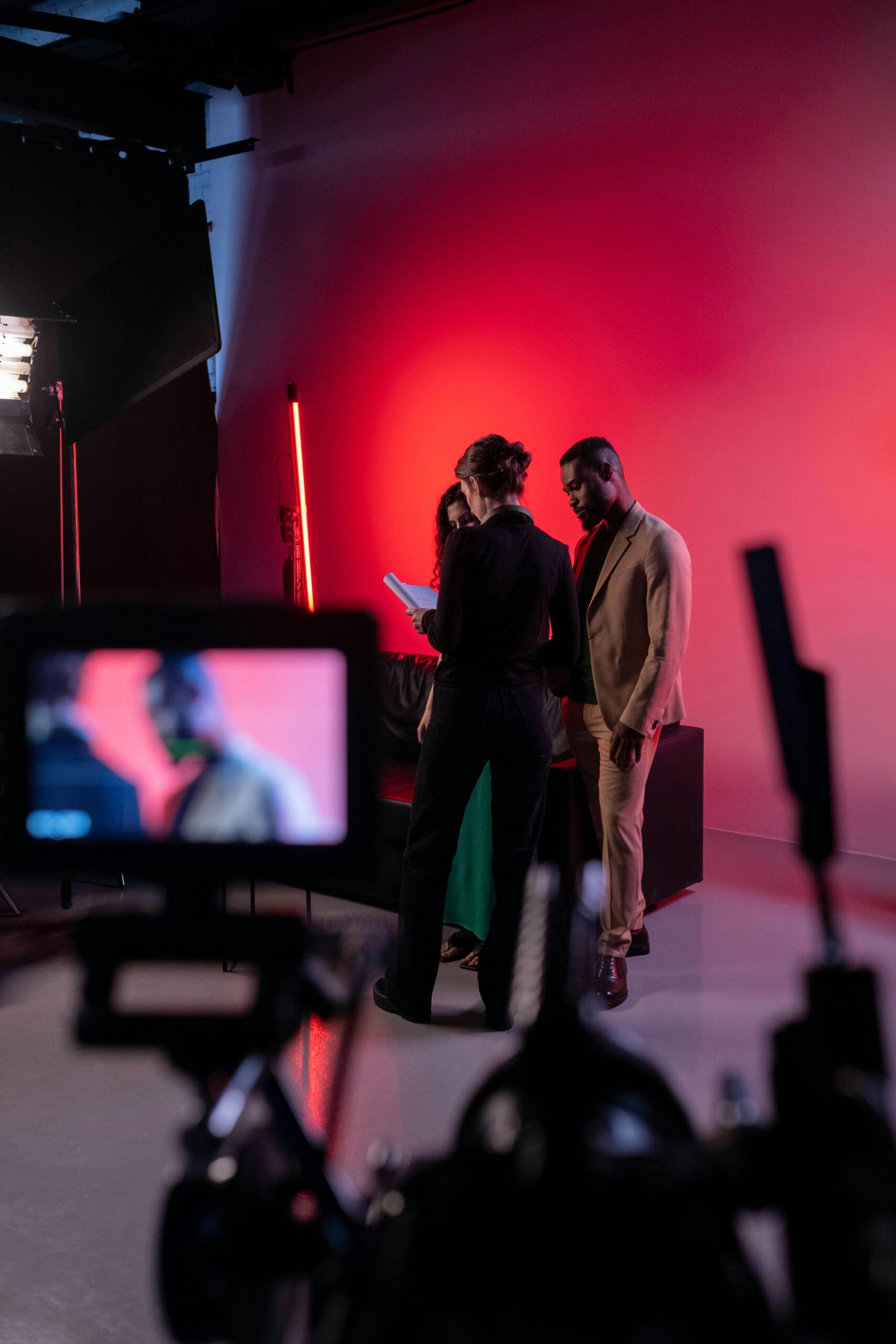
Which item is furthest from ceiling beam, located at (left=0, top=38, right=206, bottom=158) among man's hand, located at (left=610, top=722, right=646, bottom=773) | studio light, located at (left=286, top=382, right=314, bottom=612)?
man's hand, located at (left=610, top=722, right=646, bottom=773)

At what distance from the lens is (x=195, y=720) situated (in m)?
0.66

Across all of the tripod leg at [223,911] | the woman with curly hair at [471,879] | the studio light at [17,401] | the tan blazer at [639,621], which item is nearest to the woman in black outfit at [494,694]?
the tan blazer at [639,621]

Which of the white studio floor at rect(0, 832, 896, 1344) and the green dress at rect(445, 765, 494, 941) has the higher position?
the green dress at rect(445, 765, 494, 941)

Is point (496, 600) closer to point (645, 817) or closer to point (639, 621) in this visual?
point (639, 621)

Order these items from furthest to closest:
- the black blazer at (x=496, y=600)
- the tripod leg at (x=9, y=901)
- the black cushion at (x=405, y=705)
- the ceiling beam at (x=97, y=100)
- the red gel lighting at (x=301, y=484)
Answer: the red gel lighting at (x=301, y=484)
the ceiling beam at (x=97, y=100)
the black cushion at (x=405, y=705)
the tripod leg at (x=9, y=901)
the black blazer at (x=496, y=600)

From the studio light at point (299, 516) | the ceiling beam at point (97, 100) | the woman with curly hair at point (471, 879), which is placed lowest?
the woman with curly hair at point (471, 879)

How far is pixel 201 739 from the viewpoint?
653mm

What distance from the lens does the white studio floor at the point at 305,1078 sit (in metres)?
1.78

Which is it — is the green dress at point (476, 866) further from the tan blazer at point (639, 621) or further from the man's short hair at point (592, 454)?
the man's short hair at point (592, 454)

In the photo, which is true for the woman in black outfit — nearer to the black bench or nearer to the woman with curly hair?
the woman with curly hair

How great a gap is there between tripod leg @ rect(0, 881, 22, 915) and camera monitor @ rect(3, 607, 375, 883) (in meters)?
3.33

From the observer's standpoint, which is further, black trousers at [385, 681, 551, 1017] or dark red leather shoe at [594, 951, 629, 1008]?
dark red leather shoe at [594, 951, 629, 1008]

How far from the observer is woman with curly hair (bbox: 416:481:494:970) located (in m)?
3.25

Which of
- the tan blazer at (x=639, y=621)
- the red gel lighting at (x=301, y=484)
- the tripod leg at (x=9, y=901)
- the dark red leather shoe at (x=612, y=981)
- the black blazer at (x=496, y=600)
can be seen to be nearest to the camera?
the black blazer at (x=496, y=600)
